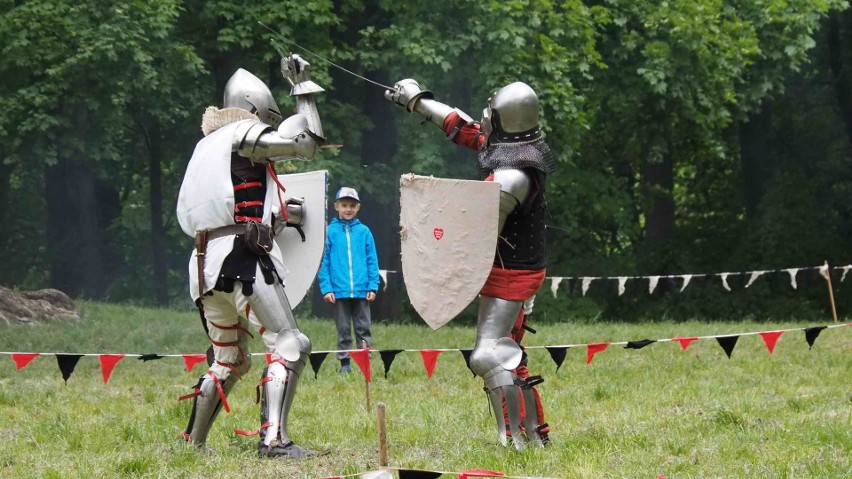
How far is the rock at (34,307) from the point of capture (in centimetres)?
1428

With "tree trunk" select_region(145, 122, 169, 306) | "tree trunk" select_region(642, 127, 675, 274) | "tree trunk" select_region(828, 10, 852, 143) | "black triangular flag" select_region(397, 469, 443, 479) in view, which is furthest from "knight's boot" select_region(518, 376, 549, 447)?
"tree trunk" select_region(828, 10, 852, 143)

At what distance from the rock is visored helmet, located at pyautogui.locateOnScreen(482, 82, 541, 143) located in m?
9.66

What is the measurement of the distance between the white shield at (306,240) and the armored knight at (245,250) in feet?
0.74

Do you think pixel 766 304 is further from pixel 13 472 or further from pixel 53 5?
pixel 13 472

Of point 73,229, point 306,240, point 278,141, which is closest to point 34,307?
point 73,229

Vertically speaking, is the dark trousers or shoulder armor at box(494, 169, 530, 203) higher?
shoulder armor at box(494, 169, 530, 203)

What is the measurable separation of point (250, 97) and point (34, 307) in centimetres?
958

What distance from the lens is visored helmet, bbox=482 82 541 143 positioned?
586cm

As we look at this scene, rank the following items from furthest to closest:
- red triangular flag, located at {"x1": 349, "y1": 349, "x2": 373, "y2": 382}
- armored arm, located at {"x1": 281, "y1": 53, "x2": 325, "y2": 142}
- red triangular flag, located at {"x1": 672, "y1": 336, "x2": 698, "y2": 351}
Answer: red triangular flag, located at {"x1": 672, "y1": 336, "x2": 698, "y2": 351} < red triangular flag, located at {"x1": 349, "y1": 349, "x2": 373, "y2": 382} < armored arm, located at {"x1": 281, "y1": 53, "x2": 325, "y2": 142}

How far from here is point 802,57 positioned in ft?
61.6

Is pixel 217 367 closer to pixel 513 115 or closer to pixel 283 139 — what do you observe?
pixel 283 139

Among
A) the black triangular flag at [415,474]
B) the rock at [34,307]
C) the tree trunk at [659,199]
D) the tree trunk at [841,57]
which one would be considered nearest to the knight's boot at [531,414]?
the black triangular flag at [415,474]

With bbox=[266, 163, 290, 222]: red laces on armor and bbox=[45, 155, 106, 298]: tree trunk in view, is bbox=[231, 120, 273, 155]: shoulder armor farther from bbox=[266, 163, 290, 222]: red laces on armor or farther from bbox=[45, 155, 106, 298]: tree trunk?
bbox=[45, 155, 106, 298]: tree trunk

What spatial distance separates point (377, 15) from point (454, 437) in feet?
38.5
